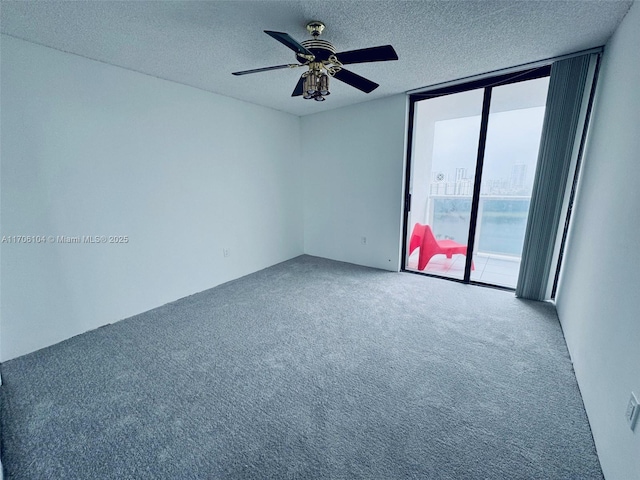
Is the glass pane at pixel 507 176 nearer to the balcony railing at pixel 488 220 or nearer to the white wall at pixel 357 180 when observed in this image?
the balcony railing at pixel 488 220

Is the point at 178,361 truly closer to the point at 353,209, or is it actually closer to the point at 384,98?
the point at 353,209

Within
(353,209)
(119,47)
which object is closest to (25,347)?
(119,47)

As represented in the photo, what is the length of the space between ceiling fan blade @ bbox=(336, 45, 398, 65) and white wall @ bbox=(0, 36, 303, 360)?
2.05 metres

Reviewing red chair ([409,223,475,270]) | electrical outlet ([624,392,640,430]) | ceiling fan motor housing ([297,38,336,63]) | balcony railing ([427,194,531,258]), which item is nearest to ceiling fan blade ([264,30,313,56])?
ceiling fan motor housing ([297,38,336,63])

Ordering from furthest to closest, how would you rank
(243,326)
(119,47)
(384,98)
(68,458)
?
(384,98) → (243,326) → (119,47) → (68,458)

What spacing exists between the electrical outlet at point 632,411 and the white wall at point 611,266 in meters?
0.03

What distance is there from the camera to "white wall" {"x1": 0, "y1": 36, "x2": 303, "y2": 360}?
2.02m

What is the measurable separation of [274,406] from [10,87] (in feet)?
9.33

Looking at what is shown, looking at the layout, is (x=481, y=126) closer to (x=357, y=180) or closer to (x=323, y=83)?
(x=357, y=180)

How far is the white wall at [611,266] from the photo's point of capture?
116 cm

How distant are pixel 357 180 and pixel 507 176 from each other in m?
2.12

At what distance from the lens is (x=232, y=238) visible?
143 inches

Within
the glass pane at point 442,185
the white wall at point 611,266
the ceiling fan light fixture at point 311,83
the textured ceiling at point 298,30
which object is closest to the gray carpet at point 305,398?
the white wall at point 611,266

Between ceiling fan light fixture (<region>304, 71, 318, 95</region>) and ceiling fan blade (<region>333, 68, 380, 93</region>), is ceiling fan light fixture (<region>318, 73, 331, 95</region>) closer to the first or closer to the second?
ceiling fan light fixture (<region>304, 71, 318, 95</region>)
